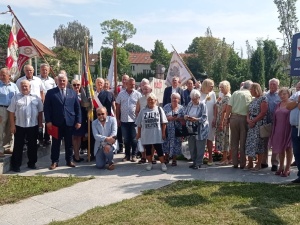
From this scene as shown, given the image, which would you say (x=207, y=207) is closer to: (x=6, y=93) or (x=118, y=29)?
(x=6, y=93)

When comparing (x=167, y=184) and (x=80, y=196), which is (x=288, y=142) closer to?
(x=167, y=184)

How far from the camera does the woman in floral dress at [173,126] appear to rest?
8.18 m

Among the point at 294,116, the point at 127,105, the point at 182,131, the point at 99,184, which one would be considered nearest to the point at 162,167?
the point at 182,131

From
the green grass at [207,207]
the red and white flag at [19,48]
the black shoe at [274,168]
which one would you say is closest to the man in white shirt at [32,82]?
the red and white flag at [19,48]

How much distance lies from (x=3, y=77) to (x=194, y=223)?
5.05m

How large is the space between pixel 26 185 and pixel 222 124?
4143 mm

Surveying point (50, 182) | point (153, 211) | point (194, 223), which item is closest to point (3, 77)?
point (50, 182)

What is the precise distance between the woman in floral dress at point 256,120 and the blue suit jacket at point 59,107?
3634mm

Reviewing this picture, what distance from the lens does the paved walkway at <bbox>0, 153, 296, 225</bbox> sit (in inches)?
213

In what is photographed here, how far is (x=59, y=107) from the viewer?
314 inches

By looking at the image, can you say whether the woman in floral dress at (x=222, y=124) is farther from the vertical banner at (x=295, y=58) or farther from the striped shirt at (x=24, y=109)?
the striped shirt at (x=24, y=109)

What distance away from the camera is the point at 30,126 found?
7801mm

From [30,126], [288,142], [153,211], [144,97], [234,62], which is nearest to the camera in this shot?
[153,211]

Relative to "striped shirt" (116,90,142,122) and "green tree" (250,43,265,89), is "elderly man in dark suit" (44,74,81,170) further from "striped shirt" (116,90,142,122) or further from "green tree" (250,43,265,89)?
"green tree" (250,43,265,89)
